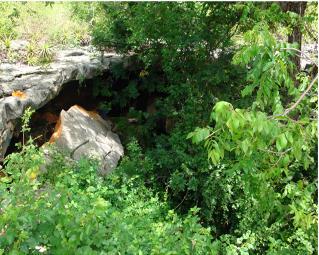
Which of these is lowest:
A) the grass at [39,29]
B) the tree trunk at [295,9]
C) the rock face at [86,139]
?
the rock face at [86,139]

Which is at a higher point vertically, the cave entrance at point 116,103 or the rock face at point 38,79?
the rock face at point 38,79

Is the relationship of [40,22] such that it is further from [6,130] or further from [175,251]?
[175,251]

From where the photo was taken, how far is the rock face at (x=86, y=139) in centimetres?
579

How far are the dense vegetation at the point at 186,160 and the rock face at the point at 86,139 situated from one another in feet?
0.86

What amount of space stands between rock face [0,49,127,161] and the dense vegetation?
0.37 metres

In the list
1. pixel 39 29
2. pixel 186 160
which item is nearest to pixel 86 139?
pixel 186 160

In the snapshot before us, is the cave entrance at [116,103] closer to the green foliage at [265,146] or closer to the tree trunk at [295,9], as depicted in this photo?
the green foliage at [265,146]

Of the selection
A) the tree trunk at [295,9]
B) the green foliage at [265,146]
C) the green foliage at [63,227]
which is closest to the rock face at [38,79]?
the green foliage at [63,227]

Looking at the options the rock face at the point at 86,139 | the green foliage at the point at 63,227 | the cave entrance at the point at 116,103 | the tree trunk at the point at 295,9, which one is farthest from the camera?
the cave entrance at the point at 116,103

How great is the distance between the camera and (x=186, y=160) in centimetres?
573

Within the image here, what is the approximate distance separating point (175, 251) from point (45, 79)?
3.41 metres

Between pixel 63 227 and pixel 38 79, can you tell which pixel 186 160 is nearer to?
pixel 38 79

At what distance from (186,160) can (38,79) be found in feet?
7.29

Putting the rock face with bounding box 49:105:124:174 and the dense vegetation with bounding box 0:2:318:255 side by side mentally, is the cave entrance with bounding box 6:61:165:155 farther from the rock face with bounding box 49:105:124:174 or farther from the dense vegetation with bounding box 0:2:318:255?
the rock face with bounding box 49:105:124:174
